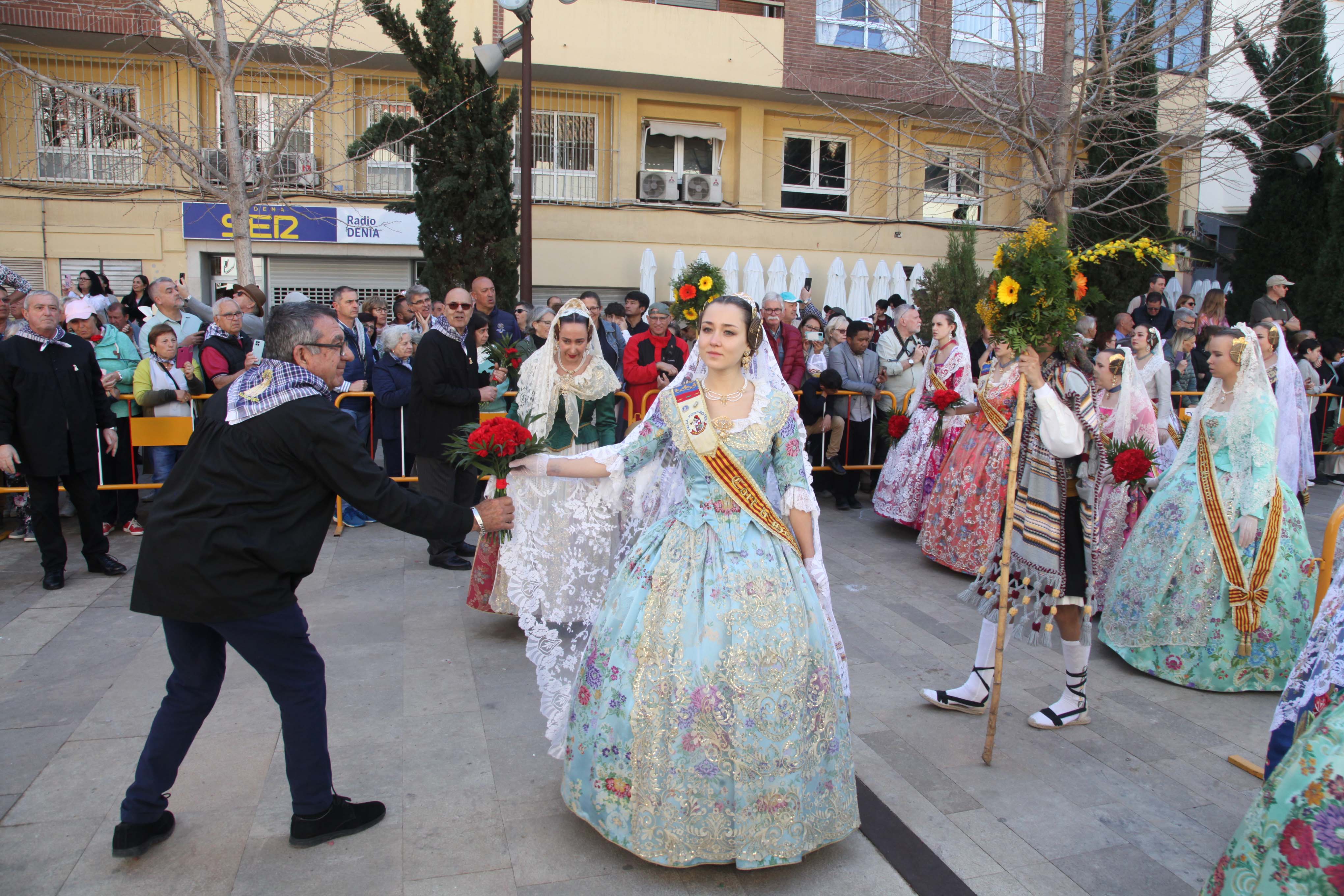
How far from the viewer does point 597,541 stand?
397 centimetres

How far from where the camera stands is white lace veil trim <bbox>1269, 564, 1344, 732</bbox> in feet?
7.80

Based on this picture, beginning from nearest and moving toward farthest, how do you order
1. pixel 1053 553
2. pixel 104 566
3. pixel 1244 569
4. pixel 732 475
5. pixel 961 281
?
pixel 732 475, pixel 1053 553, pixel 1244 569, pixel 104 566, pixel 961 281

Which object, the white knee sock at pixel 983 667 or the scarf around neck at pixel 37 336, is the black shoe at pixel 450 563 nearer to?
the scarf around neck at pixel 37 336

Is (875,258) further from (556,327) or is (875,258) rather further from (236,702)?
(236,702)

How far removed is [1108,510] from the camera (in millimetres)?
6500

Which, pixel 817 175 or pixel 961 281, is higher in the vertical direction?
pixel 817 175

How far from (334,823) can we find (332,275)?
14.4 meters

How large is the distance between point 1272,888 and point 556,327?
4.43m

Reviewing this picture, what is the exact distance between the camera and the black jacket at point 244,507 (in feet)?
9.92

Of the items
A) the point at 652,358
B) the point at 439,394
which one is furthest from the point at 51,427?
the point at 652,358

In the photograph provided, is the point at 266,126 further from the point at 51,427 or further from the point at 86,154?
the point at 51,427

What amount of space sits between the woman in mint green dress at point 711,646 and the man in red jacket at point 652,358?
14.7 feet

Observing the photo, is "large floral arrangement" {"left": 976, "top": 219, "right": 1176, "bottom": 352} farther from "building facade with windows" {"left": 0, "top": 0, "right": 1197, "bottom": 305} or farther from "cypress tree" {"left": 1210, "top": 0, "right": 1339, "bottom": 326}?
"cypress tree" {"left": 1210, "top": 0, "right": 1339, "bottom": 326}

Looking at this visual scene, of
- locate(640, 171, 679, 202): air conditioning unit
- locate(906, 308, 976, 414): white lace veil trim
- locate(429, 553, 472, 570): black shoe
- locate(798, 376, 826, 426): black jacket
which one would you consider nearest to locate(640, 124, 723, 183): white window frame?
locate(640, 171, 679, 202): air conditioning unit
